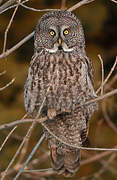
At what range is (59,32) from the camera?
188 inches

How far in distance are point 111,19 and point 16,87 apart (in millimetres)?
2580

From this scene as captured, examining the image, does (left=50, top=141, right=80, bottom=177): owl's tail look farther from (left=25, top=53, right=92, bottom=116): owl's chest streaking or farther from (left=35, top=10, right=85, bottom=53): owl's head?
(left=35, top=10, right=85, bottom=53): owl's head

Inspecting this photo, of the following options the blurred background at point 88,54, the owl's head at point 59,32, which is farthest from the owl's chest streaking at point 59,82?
the blurred background at point 88,54

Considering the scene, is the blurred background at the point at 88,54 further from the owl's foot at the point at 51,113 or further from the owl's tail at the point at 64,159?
the owl's foot at the point at 51,113

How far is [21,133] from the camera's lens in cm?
788

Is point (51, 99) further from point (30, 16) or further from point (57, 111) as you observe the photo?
point (30, 16)

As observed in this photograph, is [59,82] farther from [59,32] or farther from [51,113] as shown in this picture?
[59,32]

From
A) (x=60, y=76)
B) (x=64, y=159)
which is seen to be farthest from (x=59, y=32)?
(x=64, y=159)

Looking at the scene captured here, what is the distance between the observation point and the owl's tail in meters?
5.14

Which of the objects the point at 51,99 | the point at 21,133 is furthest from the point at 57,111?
the point at 21,133

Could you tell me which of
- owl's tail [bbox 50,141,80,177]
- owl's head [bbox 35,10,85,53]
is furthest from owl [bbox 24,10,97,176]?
owl's tail [bbox 50,141,80,177]

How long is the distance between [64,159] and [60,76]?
3.37 feet

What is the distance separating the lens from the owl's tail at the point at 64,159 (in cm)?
514

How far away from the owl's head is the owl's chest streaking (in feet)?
0.38
